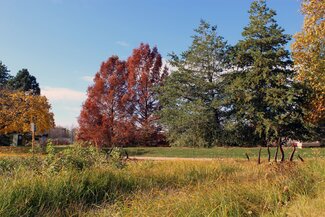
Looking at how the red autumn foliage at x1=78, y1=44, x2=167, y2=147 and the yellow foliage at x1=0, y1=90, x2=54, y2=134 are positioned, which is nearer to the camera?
the yellow foliage at x1=0, y1=90, x2=54, y2=134

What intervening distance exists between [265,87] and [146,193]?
25519mm

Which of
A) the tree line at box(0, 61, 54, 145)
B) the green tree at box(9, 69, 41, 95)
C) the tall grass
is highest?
the green tree at box(9, 69, 41, 95)

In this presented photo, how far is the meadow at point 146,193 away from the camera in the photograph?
196 inches

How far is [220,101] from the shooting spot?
1190 inches

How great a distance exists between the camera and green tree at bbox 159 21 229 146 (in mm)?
30766

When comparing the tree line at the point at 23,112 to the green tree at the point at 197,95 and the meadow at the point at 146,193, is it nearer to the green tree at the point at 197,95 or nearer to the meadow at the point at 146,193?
the green tree at the point at 197,95

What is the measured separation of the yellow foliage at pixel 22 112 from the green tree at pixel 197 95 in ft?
32.8

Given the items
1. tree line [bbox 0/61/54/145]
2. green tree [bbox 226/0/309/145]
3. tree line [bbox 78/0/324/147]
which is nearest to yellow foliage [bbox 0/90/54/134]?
tree line [bbox 0/61/54/145]

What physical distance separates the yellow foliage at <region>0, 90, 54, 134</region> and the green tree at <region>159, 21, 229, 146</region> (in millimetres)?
9987

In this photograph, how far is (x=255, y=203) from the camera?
5391 mm

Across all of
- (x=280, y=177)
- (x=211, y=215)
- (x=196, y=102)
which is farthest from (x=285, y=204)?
(x=196, y=102)

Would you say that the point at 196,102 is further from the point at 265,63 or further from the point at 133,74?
the point at 133,74

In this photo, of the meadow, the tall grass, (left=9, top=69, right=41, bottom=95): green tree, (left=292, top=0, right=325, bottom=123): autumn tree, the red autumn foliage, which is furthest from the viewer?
(left=9, top=69, right=41, bottom=95): green tree

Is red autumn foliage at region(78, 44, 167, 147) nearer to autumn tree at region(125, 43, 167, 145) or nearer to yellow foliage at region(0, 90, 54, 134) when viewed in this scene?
autumn tree at region(125, 43, 167, 145)
